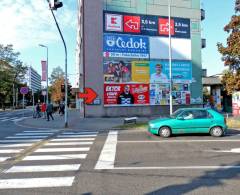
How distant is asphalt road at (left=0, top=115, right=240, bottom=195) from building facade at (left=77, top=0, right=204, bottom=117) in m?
17.7

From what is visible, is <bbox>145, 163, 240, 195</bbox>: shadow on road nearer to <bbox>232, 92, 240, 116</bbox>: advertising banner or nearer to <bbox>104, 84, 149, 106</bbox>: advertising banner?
<bbox>232, 92, 240, 116</bbox>: advertising banner

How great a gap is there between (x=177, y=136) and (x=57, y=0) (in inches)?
324

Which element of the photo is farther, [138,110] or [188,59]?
[188,59]

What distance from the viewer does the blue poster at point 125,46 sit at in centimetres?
2973

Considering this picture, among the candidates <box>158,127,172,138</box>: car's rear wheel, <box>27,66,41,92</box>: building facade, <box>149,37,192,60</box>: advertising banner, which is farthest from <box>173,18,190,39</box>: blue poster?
<box>27,66,41,92</box>: building facade

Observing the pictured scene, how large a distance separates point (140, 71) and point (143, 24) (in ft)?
15.6

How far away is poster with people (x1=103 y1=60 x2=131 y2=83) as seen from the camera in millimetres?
29578

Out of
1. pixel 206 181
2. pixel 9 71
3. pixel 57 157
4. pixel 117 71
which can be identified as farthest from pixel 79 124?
pixel 9 71

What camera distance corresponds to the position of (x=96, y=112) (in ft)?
96.1

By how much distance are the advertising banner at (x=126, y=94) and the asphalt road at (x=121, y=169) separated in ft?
57.3

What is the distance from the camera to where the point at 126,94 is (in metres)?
30.1

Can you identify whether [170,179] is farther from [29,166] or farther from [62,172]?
[29,166]

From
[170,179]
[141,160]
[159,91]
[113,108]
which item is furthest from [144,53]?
[170,179]

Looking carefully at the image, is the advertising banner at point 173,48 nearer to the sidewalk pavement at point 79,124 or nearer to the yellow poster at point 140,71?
the yellow poster at point 140,71
